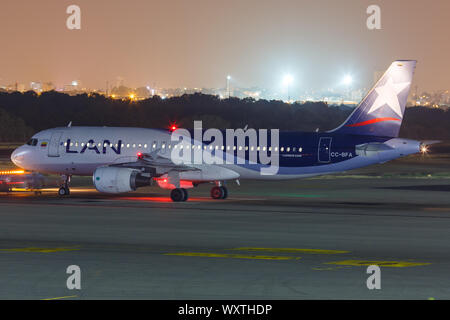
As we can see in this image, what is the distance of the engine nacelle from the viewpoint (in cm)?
4178

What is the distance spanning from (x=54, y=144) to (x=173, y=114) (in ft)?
357

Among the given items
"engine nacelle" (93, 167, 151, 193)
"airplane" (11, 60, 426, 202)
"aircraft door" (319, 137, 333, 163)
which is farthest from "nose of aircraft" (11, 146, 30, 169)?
"aircraft door" (319, 137, 333, 163)

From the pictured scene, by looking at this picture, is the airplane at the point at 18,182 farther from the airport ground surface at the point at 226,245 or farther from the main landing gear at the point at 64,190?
the main landing gear at the point at 64,190

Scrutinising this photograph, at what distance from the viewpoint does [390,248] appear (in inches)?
991

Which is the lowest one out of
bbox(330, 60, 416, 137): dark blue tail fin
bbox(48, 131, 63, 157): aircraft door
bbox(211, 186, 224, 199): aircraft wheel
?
bbox(211, 186, 224, 199): aircraft wheel

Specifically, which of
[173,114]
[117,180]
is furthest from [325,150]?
[173,114]

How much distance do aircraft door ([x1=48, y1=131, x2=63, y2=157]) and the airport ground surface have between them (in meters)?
2.36

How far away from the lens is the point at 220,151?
4394 centimetres

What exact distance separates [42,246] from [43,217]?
8623 millimetres

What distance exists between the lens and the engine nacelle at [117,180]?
137 feet

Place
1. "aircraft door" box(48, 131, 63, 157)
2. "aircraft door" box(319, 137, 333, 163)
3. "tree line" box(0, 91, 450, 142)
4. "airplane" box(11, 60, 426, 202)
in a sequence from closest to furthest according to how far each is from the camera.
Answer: "airplane" box(11, 60, 426, 202)
"aircraft door" box(319, 137, 333, 163)
"aircraft door" box(48, 131, 63, 157)
"tree line" box(0, 91, 450, 142)

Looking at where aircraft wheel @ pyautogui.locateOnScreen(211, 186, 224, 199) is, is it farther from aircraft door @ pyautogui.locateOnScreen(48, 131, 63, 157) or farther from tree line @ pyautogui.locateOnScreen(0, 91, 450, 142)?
tree line @ pyautogui.locateOnScreen(0, 91, 450, 142)

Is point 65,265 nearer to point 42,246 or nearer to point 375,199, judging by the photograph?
point 42,246

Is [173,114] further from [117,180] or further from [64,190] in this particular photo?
[117,180]
